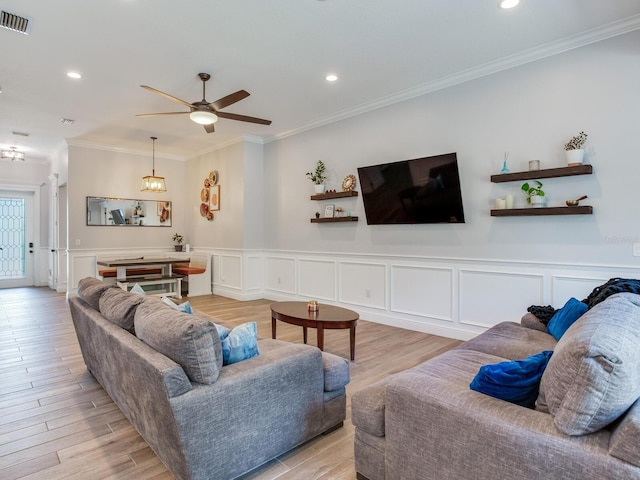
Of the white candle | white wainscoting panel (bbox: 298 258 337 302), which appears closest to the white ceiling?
the white candle

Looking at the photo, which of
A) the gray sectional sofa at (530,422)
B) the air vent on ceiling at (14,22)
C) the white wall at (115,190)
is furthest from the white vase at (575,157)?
the white wall at (115,190)

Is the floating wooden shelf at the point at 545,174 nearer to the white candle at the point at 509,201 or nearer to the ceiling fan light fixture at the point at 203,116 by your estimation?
the white candle at the point at 509,201

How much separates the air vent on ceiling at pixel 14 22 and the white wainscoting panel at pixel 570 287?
5302 millimetres

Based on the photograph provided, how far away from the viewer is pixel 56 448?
2.15 metres

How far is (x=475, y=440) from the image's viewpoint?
4.45ft

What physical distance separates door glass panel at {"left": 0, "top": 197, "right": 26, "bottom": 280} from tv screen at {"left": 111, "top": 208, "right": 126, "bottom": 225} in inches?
116

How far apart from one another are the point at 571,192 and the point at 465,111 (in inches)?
56.9

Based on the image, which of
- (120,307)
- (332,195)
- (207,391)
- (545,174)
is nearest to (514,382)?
(207,391)

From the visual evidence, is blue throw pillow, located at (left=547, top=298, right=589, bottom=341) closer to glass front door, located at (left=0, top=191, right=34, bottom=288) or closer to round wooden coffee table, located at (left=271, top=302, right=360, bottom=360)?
round wooden coffee table, located at (left=271, top=302, right=360, bottom=360)

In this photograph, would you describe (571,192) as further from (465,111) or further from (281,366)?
(281,366)

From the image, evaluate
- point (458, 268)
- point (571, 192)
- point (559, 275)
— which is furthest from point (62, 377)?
point (571, 192)

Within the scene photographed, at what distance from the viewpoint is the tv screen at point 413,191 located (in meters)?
4.18

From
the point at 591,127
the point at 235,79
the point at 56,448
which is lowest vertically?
the point at 56,448

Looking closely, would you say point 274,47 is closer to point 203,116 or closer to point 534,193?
point 203,116
